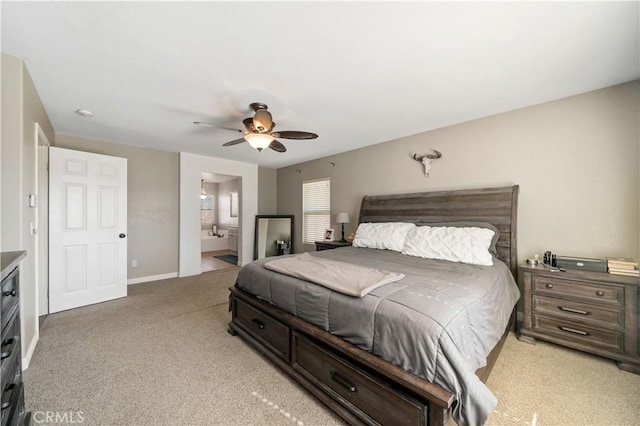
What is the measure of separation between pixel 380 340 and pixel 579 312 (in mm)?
2138

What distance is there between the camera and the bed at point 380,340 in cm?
124

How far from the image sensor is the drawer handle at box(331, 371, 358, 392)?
1.55 meters

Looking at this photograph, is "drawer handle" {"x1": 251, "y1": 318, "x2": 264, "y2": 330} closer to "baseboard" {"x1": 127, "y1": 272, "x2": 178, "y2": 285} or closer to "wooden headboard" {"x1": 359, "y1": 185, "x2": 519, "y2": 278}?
"wooden headboard" {"x1": 359, "y1": 185, "x2": 519, "y2": 278}

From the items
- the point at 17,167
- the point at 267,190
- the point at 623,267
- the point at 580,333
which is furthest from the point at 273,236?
the point at 623,267

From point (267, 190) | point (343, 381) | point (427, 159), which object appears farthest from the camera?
point (267, 190)

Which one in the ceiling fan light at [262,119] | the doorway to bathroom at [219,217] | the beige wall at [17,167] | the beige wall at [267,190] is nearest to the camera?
the beige wall at [17,167]

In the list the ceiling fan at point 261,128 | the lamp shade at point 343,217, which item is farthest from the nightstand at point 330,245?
the ceiling fan at point 261,128

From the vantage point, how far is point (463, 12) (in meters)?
1.54

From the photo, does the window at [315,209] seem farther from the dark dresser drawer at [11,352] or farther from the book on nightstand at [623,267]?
the dark dresser drawer at [11,352]

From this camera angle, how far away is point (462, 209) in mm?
3186

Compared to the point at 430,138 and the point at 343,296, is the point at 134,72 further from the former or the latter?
the point at 430,138

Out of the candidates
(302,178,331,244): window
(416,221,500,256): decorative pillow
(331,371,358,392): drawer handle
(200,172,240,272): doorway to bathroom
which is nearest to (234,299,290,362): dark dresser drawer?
(331,371,358,392): drawer handle

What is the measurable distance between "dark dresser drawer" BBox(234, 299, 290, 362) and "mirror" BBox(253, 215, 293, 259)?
342 centimetres

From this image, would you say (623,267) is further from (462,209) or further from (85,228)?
(85,228)
